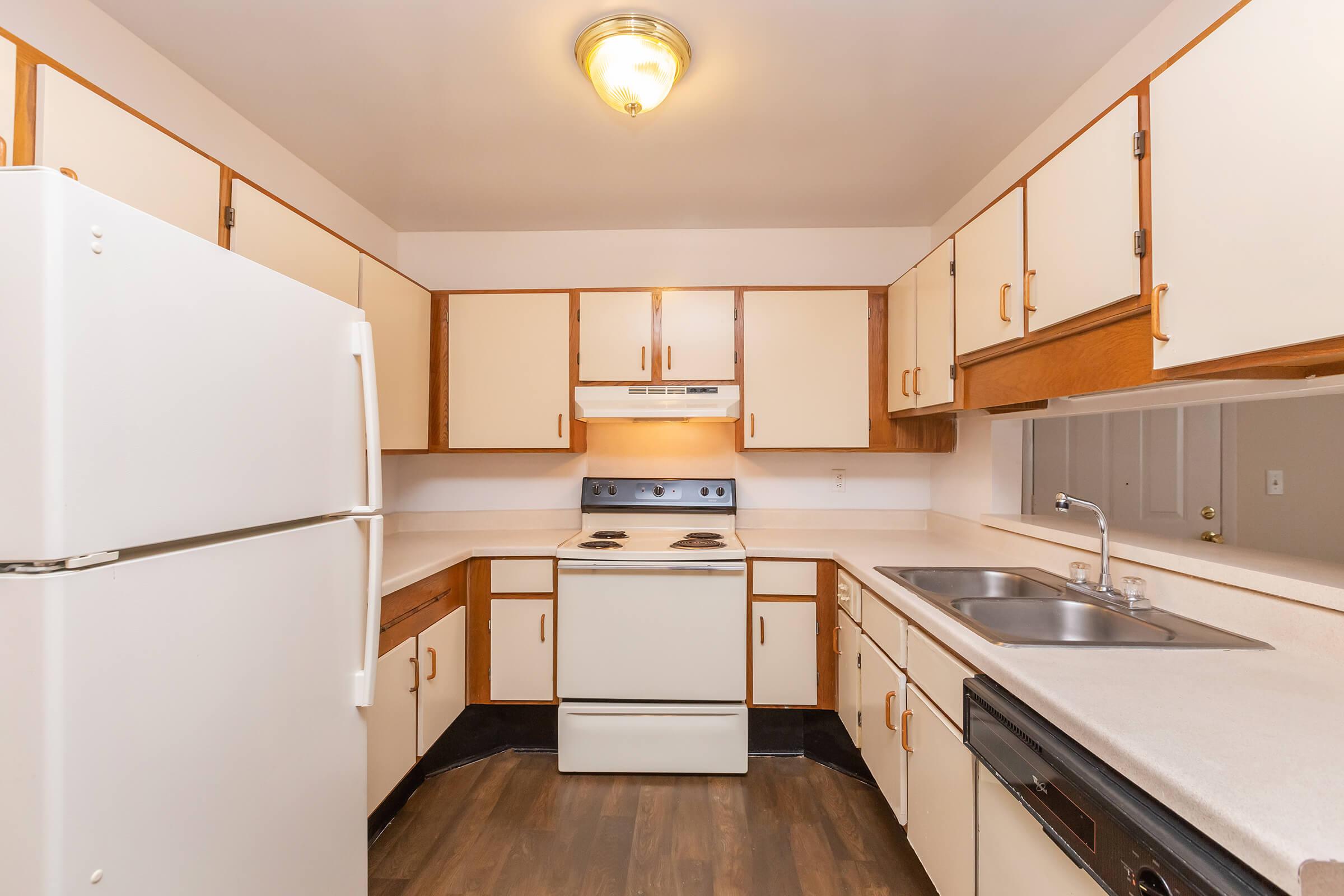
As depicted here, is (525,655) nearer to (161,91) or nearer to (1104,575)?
(1104,575)

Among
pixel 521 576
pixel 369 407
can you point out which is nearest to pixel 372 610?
pixel 369 407

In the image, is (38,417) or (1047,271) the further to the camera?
(1047,271)

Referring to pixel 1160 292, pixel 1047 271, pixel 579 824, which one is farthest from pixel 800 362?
pixel 579 824

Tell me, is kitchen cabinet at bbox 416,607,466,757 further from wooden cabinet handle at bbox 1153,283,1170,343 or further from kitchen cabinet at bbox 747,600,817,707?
wooden cabinet handle at bbox 1153,283,1170,343

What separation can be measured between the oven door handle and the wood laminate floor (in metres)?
0.82

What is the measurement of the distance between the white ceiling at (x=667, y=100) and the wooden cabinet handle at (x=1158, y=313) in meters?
0.88

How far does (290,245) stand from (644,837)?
7.12 ft

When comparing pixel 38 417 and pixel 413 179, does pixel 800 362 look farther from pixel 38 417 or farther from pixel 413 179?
pixel 38 417

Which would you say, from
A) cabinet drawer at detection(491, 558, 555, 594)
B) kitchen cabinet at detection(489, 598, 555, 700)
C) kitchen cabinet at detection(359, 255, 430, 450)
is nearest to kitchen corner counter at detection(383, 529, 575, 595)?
cabinet drawer at detection(491, 558, 555, 594)

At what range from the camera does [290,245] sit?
5.82ft

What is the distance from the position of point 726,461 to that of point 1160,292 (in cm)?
202

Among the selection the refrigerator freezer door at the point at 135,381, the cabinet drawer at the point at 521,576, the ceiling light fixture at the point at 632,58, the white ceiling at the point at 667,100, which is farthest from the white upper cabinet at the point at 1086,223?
the cabinet drawer at the point at 521,576

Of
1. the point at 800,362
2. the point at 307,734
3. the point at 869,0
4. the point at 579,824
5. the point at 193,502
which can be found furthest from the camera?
the point at 800,362

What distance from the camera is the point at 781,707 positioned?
2.48m
